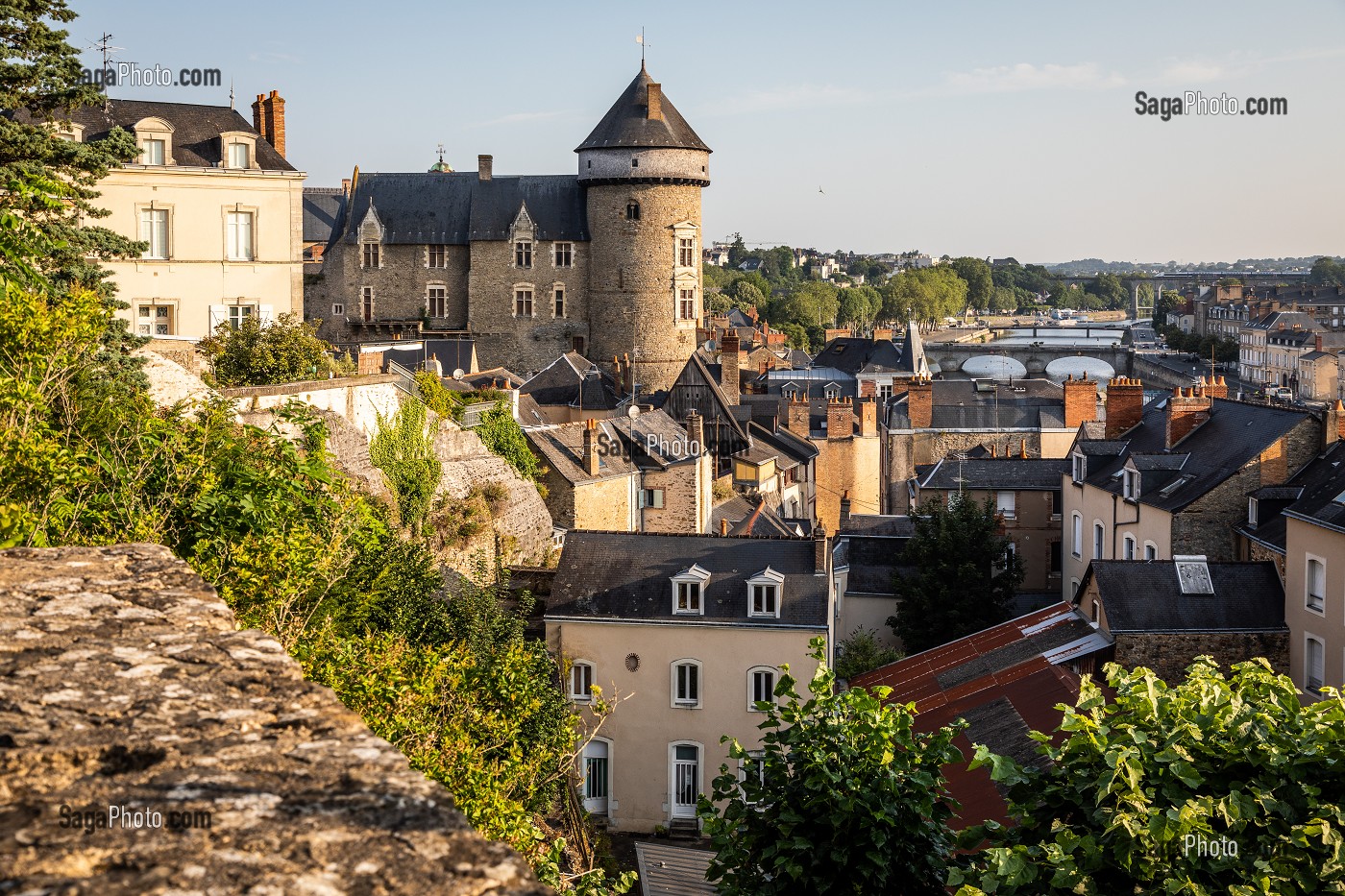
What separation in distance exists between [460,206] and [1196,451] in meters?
36.8

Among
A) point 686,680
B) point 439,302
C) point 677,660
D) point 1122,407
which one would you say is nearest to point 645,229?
point 439,302

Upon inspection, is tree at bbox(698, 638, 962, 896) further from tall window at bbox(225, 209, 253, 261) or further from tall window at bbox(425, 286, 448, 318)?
tall window at bbox(425, 286, 448, 318)

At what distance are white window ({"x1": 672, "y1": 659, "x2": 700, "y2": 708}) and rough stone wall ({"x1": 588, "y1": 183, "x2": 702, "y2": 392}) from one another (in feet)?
104

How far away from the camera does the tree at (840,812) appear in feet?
30.3

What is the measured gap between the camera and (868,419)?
165 feet

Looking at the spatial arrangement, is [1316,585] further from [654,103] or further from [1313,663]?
[654,103]

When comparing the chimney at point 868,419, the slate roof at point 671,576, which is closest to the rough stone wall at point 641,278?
the chimney at point 868,419

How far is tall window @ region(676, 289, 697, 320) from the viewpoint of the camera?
5503 cm

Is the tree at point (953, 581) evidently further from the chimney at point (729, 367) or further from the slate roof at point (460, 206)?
the slate roof at point (460, 206)

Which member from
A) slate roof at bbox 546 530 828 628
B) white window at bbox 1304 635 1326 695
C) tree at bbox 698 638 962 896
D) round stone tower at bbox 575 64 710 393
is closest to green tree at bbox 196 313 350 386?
slate roof at bbox 546 530 828 628

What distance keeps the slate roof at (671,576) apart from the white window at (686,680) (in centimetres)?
72

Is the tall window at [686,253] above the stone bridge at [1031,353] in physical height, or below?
above

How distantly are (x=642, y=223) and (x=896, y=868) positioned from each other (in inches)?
1825

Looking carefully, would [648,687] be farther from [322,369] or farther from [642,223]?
[642,223]
